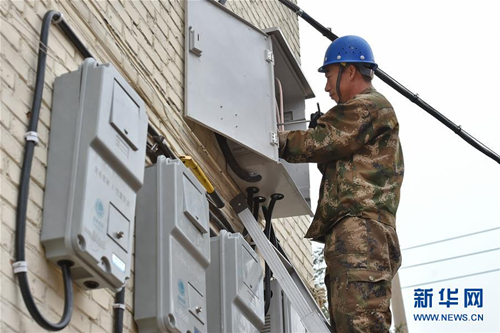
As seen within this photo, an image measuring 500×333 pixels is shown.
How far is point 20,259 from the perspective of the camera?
2.78m

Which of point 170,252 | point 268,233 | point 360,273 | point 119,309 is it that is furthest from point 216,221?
point 119,309

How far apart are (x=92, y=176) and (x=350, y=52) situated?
87.0 inches

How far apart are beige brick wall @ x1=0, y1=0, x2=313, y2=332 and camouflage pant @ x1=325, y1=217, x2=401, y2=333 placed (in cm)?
93

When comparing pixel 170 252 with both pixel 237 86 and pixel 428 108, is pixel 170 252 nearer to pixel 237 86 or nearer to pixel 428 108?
pixel 237 86

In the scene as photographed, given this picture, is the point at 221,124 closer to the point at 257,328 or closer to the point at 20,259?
the point at 257,328

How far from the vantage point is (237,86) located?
490 centimetres

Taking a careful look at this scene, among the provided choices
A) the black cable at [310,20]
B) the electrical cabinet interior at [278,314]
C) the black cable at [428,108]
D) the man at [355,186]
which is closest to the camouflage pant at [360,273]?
the man at [355,186]

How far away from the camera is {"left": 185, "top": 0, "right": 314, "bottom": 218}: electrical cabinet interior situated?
15.5 feet

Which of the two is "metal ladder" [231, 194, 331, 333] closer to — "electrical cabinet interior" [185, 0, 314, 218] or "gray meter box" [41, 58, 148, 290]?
"electrical cabinet interior" [185, 0, 314, 218]

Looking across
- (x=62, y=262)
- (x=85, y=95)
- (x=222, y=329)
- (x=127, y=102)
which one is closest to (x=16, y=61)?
(x=85, y=95)

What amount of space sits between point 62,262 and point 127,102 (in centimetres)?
76

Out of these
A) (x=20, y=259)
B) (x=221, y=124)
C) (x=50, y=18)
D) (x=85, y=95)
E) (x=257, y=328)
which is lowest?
(x=20, y=259)

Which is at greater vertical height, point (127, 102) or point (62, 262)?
point (127, 102)

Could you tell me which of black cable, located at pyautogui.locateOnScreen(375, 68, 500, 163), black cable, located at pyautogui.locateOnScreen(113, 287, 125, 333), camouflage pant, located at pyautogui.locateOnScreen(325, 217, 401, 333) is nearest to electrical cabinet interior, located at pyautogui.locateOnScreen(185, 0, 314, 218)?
camouflage pant, located at pyautogui.locateOnScreen(325, 217, 401, 333)
